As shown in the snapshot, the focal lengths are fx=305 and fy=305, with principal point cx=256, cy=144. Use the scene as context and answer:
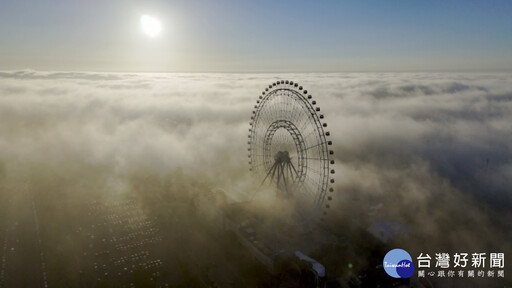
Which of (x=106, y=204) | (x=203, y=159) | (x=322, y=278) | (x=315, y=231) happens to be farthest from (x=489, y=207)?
(x=106, y=204)

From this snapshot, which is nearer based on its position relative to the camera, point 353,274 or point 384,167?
point 353,274

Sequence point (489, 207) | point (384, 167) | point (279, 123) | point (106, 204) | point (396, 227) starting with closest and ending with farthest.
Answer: point (279, 123) < point (396, 227) < point (106, 204) < point (489, 207) < point (384, 167)

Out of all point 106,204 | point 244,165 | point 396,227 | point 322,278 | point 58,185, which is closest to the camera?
point 322,278

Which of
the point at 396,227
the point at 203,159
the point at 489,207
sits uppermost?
the point at 203,159

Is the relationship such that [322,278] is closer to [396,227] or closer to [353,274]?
[353,274]

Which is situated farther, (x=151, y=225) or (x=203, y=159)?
(x=203, y=159)

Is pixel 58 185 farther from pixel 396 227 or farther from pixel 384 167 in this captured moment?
pixel 384 167

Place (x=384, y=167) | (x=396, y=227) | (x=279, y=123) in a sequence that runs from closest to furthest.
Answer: (x=279, y=123) → (x=396, y=227) → (x=384, y=167)

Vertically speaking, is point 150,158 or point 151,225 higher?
point 150,158

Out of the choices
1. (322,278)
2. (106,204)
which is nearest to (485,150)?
(322,278)
